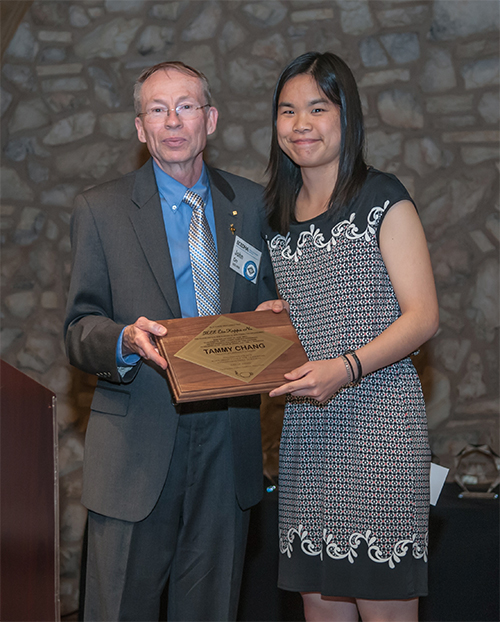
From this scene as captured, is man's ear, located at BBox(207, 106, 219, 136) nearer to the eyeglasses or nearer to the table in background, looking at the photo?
the eyeglasses

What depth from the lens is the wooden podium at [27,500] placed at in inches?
50.0

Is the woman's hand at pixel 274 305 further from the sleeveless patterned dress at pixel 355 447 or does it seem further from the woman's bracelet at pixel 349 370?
the woman's bracelet at pixel 349 370

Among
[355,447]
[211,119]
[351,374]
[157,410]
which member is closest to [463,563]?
[355,447]

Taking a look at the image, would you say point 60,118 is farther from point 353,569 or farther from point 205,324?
point 353,569

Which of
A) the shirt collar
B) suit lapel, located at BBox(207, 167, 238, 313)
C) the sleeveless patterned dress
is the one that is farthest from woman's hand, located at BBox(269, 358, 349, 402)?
the shirt collar

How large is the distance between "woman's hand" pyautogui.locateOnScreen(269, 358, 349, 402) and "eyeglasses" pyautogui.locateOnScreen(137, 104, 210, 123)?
90 centimetres


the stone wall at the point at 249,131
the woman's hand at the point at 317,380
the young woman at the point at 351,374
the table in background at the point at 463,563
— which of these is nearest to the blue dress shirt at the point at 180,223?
the young woman at the point at 351,374

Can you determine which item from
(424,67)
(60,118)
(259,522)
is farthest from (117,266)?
(424,67)

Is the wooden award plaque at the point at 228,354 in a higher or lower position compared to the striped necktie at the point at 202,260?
lower

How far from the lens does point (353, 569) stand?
79.3 inches

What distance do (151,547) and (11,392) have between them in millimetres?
949

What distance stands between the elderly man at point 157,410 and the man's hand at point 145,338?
28mm

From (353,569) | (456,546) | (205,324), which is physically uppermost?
(205,324)

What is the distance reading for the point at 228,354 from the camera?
6.23ft
